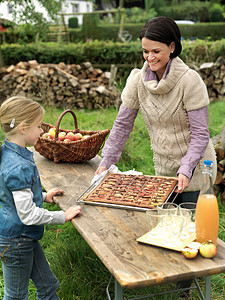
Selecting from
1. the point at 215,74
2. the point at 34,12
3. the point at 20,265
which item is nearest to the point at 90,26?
the point at 34,12

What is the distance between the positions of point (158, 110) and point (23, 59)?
8.96 m

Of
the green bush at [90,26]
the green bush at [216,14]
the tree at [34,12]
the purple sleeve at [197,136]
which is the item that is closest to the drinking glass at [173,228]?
the purple sleeve at [197,136]

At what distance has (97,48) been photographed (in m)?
10.7

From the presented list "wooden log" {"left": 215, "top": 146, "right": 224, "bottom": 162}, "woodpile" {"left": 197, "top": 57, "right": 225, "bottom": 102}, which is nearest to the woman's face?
"wooden log" {"left": 215, "top": 146, "right": 224, "bottom": 162}

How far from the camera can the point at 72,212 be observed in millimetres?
2135

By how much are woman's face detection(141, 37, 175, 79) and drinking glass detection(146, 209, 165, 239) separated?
2.92 feet

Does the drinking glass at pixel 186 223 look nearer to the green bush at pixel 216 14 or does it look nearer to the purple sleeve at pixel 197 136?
the purple sleeve at pixel 197 136

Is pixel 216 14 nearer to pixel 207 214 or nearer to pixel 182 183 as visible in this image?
pixel 182 183

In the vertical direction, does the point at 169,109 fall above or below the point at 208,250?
above

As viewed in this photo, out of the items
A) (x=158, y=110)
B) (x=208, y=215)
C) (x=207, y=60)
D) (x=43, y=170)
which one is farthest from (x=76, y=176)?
(x=207, y=60)

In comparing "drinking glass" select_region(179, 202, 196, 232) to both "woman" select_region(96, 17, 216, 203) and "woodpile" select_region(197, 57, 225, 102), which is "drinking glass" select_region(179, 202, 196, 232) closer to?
"woman" select_region(96, 17, 216, 203)

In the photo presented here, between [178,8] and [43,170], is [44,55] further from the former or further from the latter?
[178,8]

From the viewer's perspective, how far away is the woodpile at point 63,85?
27.5 feet

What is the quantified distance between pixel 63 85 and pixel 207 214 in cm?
710
